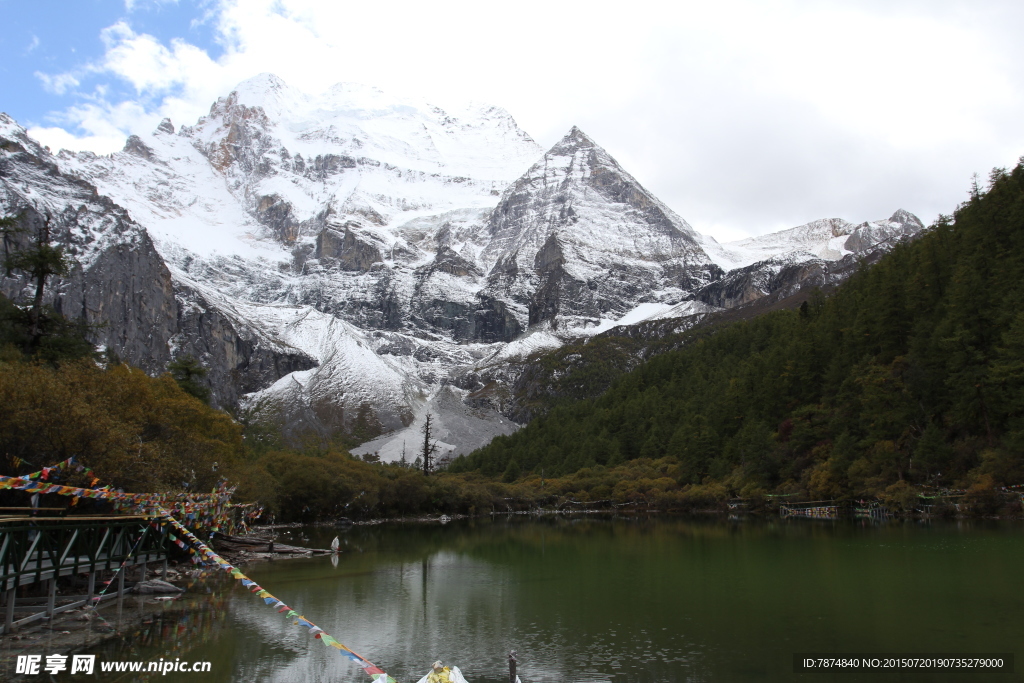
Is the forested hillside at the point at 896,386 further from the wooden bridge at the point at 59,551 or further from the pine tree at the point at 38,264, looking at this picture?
the pine tree at the point at 38,264

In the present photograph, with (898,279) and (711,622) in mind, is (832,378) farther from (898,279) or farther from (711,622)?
(711,622)

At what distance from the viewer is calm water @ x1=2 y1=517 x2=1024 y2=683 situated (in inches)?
672

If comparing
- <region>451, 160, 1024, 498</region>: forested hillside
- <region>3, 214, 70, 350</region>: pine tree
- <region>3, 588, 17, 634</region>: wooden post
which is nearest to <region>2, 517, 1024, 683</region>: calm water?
<region>3, 588, 17, 634</region>: wooden post

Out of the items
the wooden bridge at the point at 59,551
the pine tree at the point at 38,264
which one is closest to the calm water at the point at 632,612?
the wooden bridge at the point at 59,551

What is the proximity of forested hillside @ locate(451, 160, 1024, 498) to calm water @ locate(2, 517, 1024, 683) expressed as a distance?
1109cm

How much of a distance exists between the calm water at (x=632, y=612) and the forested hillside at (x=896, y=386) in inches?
437

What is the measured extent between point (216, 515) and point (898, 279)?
60.3m

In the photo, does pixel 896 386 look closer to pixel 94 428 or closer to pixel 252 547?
pixel 252 547

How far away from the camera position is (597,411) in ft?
444

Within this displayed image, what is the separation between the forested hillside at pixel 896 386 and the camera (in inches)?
1937

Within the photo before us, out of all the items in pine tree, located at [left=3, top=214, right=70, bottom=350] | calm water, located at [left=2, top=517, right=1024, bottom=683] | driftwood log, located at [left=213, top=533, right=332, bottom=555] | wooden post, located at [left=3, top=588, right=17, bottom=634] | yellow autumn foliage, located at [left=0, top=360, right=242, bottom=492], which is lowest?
driftwood log, located at [left=213, top=533, right=332, bottom=555]

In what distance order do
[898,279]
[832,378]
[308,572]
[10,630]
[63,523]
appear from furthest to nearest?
[832,378], [898,279], [308,572], [63,523], [10,630]

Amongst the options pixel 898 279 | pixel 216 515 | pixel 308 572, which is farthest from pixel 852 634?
pixel 898 279

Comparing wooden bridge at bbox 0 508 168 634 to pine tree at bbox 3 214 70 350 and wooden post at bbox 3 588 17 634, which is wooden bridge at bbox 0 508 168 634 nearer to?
wooden post at bbox 3 588 17 634
